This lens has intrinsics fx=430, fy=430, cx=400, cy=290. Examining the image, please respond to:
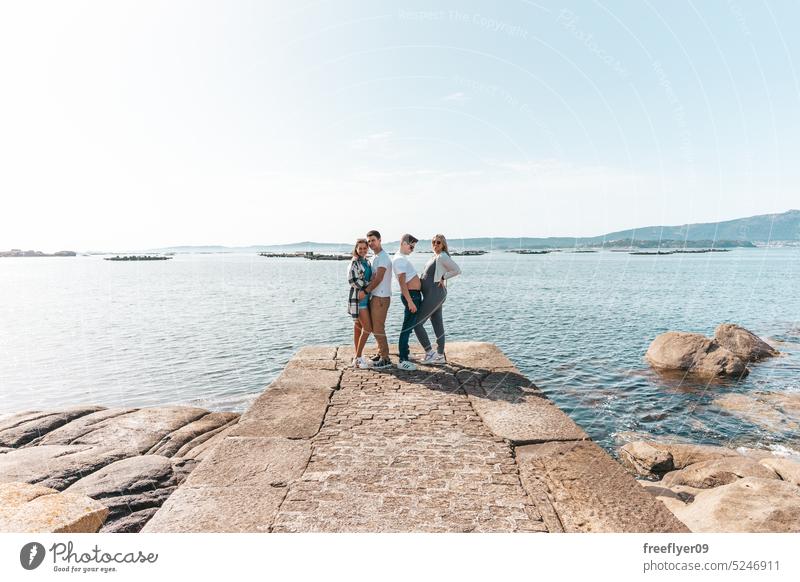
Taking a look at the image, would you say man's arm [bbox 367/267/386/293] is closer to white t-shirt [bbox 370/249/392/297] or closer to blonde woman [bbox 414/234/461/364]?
white t-shirt [bbox 370/249/392/297]

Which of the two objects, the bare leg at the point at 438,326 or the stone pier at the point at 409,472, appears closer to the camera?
the stone pier at the point at 409,472

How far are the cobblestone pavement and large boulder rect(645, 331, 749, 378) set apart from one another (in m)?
12.8

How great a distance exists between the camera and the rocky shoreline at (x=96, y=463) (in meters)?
3.71

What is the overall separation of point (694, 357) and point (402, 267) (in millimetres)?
Answer: 13512

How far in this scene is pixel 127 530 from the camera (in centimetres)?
396

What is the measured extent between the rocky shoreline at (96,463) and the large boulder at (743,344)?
770 inches

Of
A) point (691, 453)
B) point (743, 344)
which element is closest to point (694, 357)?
point (743, 344)

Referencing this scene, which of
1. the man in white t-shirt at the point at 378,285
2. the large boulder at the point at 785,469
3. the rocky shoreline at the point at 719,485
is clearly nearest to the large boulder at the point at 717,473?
the rocky shoreline at the point at 719,485

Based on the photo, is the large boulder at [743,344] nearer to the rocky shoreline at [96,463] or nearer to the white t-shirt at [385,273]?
the white t-shirt at [385,273]

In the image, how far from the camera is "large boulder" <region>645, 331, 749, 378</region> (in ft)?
49.1

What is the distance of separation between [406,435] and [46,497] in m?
3.51

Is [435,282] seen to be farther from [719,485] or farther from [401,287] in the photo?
[719,485]

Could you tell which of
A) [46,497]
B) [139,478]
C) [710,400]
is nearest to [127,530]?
[46,497]
